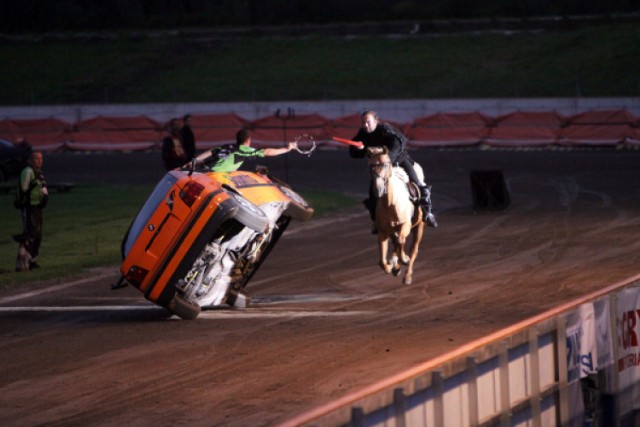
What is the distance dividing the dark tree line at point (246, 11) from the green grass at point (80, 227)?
127 feet

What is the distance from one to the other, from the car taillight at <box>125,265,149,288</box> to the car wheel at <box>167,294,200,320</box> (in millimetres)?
459

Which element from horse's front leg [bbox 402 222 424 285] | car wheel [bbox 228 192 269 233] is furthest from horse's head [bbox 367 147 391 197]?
car wheel [bbox 228 192 269 233]

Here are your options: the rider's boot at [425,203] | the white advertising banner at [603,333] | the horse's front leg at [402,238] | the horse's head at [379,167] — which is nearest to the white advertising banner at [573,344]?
the white advertising banner at [603,333]

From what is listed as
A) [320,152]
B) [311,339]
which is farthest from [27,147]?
[311,339]

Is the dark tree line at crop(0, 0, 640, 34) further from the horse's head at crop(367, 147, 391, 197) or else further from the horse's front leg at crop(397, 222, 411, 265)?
the horse's head at crop(367, 147, 391, 197)

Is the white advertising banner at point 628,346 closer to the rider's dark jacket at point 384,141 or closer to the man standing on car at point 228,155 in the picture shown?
the man standing on car at point 228,155

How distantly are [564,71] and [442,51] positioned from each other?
28.5ft

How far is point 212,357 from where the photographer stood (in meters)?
13.2

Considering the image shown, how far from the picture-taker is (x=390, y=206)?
55.4ft

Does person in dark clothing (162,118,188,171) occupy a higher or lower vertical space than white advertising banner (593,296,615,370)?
higher

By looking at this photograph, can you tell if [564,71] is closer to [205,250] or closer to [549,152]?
[549,152]

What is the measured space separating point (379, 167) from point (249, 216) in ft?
8.02

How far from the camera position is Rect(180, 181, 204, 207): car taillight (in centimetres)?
1491

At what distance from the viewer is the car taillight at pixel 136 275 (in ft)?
49.5
